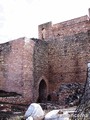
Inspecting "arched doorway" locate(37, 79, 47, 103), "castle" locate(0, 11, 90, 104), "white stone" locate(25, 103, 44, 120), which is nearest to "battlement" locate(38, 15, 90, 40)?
"castle" locate(0, 11, 90, 104)

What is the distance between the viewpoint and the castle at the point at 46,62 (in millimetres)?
16609

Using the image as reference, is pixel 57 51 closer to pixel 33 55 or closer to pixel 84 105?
pixel 33 55

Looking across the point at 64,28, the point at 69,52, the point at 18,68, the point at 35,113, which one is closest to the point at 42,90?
the point at 18,68

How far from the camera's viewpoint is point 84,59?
17141mm

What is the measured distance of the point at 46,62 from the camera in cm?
1875

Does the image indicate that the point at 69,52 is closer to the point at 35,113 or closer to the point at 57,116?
the point at 35,113

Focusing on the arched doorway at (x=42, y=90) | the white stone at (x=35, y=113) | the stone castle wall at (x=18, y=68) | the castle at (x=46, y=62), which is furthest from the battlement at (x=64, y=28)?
the white stone at (x=35, y=113)

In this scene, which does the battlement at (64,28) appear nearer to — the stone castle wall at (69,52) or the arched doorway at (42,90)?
the stone castle wall at (69,52)

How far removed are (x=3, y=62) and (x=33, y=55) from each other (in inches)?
81.7

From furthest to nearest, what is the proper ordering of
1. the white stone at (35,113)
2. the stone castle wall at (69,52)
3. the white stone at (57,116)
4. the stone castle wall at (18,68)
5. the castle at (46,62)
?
the stone castle wall at (69,52) < the castle at (46,62) < the stone castle wall at (18,68) < the white stone at (35,113) < the white stone at (57,116)

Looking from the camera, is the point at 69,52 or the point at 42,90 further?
the point at 42,90

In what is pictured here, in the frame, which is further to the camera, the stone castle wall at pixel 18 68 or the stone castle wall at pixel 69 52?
the stone castle wall at pixel 69 52

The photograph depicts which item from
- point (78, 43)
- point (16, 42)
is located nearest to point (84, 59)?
point (78, 43)

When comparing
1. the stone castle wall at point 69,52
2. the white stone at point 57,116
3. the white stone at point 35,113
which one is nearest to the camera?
the white stone at point 57,116
